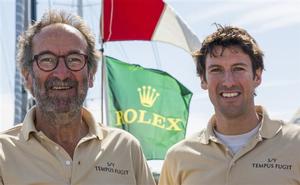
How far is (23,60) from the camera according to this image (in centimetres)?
489

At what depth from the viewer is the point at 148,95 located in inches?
384

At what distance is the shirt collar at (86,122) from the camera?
468 centimetres

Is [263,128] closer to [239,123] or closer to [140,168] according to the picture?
[239,123]

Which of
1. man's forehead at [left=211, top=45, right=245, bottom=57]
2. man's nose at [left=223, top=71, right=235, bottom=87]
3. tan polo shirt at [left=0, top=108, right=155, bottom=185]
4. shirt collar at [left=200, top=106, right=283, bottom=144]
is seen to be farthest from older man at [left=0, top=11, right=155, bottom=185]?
man's forehead at [left=211, top=45, right=245, bottom=57]

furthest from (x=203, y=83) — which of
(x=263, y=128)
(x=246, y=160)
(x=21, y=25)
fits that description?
(x=21, y=25)

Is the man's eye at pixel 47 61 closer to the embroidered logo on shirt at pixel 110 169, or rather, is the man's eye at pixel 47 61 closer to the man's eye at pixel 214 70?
the embroidered logo on shirt at pixel 110 169

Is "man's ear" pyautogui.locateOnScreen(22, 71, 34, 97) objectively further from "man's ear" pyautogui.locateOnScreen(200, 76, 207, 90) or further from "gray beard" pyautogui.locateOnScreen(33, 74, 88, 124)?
"man's ear" pyautogui.locateOnScreen(200, 76, 207, 90)

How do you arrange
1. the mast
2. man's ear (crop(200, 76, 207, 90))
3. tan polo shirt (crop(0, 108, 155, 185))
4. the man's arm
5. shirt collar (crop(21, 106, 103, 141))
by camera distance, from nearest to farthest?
1. tan polo shirt (crop(0, 108, 155, 185))
2. shirt collar (crop(21, 106, 103, 141))
3. the man's arm
4. man's ear (crop(200, 76, 207, 90))
5. the mast

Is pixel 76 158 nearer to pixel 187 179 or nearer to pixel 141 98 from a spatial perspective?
pixel 187 179

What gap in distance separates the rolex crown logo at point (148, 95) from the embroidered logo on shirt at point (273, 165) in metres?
→ 4.64

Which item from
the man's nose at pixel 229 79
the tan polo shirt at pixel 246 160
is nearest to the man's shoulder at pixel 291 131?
the tan polo shirt at pixel 246 160

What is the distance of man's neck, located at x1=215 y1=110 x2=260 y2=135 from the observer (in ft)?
17.1

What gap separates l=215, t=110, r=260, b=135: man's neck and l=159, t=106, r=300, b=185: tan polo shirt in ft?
0.25

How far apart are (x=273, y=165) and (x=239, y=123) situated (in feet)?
1.28
